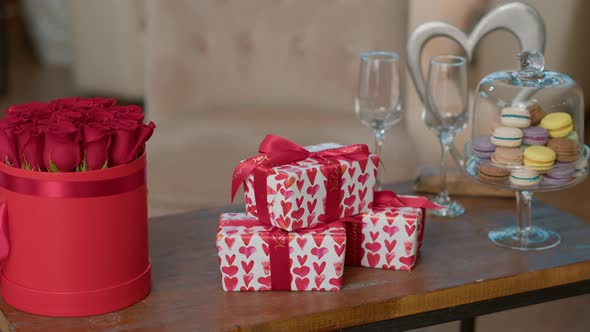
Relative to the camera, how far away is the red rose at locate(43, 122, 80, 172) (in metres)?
1.04

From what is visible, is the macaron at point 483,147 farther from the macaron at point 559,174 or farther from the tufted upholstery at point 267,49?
the tufted upholstery at point 267,49

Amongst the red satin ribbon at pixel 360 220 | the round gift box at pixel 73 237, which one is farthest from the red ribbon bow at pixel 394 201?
the round gift box at pixel 73 237

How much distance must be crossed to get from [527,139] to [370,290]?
338 millimetres

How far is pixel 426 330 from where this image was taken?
77.6 inches

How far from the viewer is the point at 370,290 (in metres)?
1.16

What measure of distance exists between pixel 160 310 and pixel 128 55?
8.50 ft

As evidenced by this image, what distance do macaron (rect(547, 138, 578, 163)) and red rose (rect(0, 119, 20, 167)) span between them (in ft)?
2.43

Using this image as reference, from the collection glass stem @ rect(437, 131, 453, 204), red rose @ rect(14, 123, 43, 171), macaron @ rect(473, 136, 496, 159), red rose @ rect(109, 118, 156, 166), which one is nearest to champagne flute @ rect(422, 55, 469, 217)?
glass stem @ rect(437, 131, 453, 204)

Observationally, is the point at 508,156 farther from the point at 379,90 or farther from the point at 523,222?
the point at 379,90

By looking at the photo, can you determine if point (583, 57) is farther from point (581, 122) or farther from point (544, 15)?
point (581, 122)

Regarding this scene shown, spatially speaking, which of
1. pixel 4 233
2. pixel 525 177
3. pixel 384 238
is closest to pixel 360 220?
pixel 384 238

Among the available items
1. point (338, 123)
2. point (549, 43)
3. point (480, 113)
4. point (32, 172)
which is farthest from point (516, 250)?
point (338, 123)

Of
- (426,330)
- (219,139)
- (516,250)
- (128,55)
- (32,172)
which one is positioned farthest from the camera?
(128,55)

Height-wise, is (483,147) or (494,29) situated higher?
(494,29)
